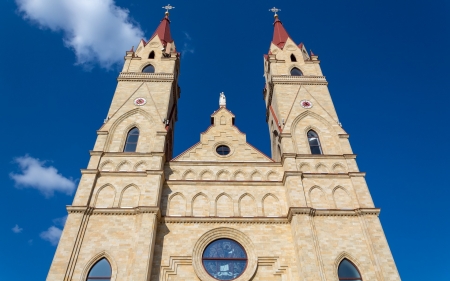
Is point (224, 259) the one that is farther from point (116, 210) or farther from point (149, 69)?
point (149, 69)

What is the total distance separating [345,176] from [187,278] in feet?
31.5

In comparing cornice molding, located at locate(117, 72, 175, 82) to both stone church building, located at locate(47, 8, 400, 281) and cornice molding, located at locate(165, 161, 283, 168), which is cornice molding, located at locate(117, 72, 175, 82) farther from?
cornice molding, located at locate(165, 161, 283, 168)

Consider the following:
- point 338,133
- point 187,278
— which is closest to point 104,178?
point 187,278

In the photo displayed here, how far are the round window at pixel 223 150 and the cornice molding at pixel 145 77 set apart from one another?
6.53 m

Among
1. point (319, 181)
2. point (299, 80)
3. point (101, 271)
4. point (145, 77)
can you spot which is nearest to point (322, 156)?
point (319, 181)

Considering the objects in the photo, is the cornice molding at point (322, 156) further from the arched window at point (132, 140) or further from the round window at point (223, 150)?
the arched window at point (132, 140)

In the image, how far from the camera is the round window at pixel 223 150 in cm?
2091

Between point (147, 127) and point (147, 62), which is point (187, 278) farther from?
point (147, 62)

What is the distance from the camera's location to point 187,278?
15359 millimetres

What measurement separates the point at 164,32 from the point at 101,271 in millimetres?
22130

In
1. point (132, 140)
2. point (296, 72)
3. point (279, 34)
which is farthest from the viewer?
point (279, 34)

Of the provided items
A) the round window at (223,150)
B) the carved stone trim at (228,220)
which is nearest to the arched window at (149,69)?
the round window at (223,150)

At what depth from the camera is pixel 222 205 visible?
711 inches

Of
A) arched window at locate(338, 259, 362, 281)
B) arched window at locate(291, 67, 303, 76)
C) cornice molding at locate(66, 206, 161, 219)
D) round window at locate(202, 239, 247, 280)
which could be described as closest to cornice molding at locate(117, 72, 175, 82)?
arched window at locate(291, 67, 303, 76)
